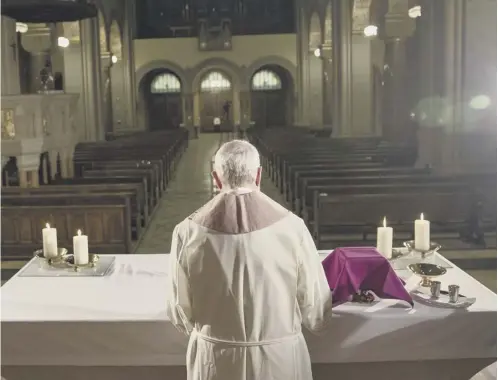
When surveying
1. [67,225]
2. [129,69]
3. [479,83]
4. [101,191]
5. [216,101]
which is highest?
[129,69]

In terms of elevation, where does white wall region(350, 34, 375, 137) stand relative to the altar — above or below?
above

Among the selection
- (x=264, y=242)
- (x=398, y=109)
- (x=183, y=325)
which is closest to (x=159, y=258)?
(x=183, y=325)

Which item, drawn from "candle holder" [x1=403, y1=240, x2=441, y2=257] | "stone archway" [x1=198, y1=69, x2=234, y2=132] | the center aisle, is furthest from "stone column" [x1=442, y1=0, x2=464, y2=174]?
"stone archway" [x1=198, y1=69, x2=234, y2=132]

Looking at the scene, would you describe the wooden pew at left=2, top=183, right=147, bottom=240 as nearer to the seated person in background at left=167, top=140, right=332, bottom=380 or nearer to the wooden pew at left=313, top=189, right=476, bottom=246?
the wooden pew at left=313, top=189, right=476, bottom=246

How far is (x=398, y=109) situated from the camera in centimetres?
1488

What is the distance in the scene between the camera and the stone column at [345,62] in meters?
18.4

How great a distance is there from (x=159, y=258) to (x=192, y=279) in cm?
124

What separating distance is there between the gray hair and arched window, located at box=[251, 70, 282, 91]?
3027 centimetres

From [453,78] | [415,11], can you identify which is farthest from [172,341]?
[415,11]

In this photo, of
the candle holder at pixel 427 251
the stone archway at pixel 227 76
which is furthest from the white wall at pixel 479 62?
the stone archway at pixel 227 76

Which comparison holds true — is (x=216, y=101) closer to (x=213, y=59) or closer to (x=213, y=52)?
(x=213, y=59)

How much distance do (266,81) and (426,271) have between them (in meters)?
29.9

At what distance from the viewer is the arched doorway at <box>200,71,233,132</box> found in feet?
106

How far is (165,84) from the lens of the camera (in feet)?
106
